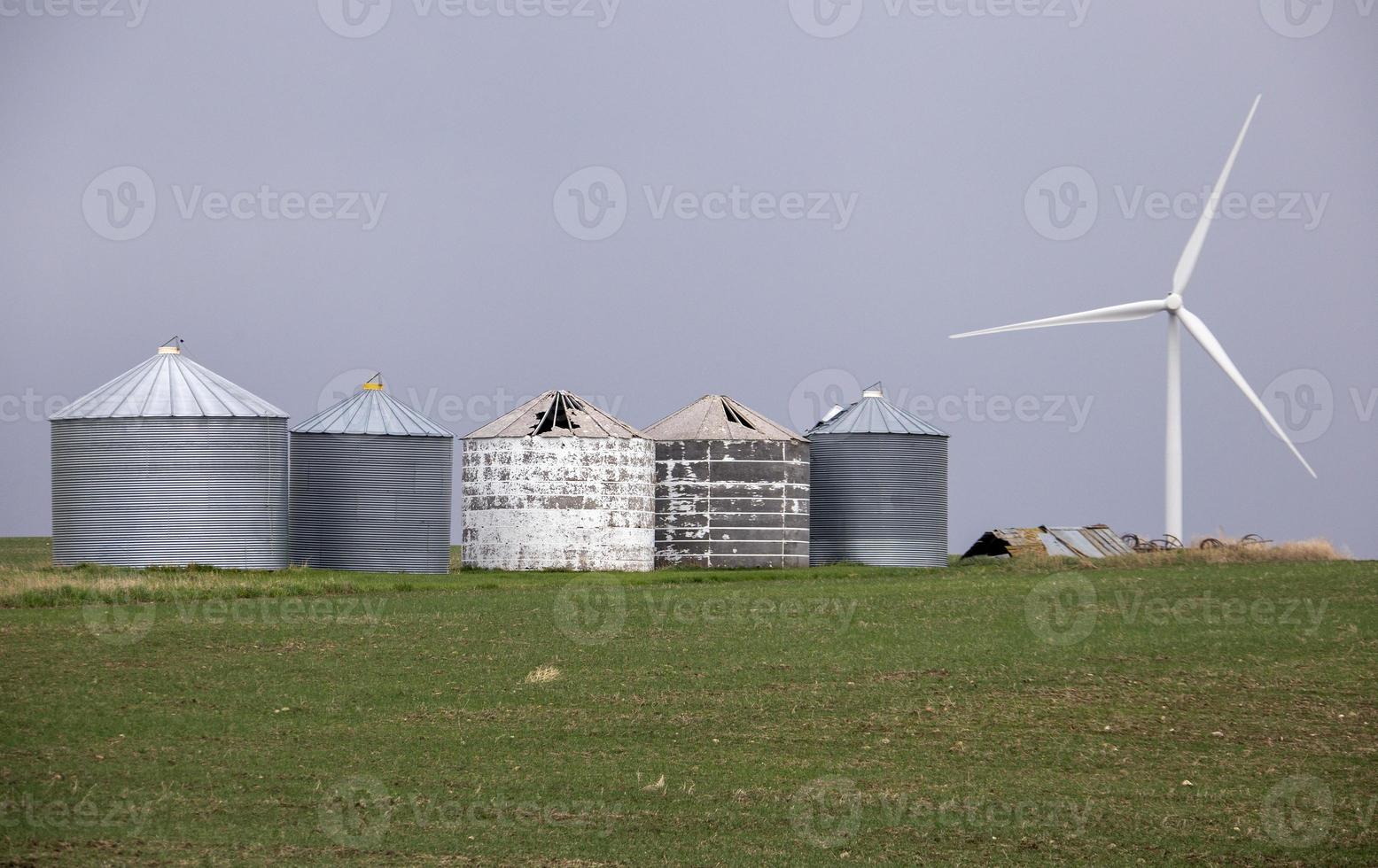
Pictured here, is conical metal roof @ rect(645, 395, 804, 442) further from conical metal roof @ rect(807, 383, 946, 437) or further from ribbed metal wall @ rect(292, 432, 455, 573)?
ribbed metal wall @ rect(292, 432, 455, 573)

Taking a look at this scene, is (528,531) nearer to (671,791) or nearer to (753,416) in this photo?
(753,416)

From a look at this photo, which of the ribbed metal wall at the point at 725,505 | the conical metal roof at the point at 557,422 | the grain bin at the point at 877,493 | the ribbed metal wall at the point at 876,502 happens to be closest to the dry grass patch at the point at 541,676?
the conical metal roof at the point at 557,422

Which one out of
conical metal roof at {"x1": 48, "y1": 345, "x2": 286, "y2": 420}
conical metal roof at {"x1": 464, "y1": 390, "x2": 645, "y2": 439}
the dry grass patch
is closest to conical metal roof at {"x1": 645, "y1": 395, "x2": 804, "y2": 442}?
conical metal roof at {"x1": 464, "y1": 390, "x2": 645, "y2": 439}

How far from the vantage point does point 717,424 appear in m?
62.8

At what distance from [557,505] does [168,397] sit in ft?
48.6

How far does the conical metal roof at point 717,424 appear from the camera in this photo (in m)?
62.3

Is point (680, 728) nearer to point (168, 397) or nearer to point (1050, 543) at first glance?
point (168, 397)

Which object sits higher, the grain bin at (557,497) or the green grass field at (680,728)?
the grain bin at (557,497)

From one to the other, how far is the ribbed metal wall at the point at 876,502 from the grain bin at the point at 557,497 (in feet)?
37.4

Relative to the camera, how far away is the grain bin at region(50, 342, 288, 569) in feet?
160

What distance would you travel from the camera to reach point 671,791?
2236cm

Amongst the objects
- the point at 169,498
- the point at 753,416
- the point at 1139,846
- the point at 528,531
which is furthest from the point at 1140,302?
the point at 1139,846

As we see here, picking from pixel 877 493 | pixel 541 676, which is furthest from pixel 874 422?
pixel 541 676

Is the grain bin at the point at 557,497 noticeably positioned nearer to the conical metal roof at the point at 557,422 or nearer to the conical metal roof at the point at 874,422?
the conical metal roof at the point at 557,422
